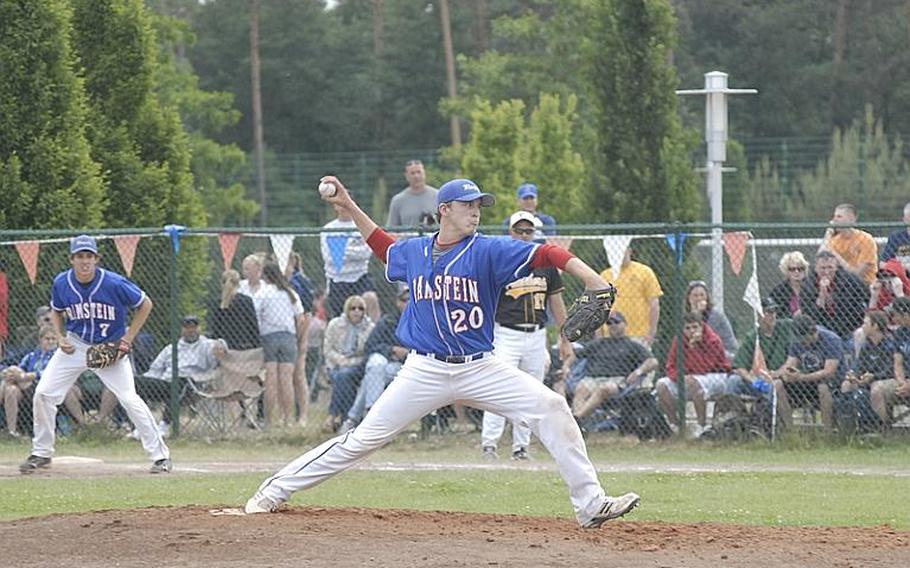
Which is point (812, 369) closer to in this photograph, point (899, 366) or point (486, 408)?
point (899, 366)

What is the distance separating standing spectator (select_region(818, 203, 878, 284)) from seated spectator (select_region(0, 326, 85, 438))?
749 centimetres

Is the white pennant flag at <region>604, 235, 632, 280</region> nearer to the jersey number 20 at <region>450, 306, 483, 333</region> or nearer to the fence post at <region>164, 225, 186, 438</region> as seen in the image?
the fence post at <region>164, 225, 186, 438</region>

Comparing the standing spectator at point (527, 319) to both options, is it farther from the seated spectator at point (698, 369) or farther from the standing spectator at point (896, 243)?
the standing spectator at point (896, 243)

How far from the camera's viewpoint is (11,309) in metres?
17.4

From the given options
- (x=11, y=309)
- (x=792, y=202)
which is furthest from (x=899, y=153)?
(x=11, y=309)

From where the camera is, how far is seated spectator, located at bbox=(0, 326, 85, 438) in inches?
639

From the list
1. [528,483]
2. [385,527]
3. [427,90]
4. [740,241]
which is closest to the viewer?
[385,527]

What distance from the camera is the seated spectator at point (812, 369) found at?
15.0 metres

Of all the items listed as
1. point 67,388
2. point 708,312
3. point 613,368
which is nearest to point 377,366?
point 613,368

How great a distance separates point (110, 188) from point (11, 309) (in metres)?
2.49

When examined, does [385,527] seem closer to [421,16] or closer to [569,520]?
[569,520]

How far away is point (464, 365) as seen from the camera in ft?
29.7

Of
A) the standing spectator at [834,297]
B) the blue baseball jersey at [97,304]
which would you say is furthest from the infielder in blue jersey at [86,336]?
the standing spectator at [834,297]

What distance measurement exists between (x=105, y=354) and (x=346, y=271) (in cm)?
413
